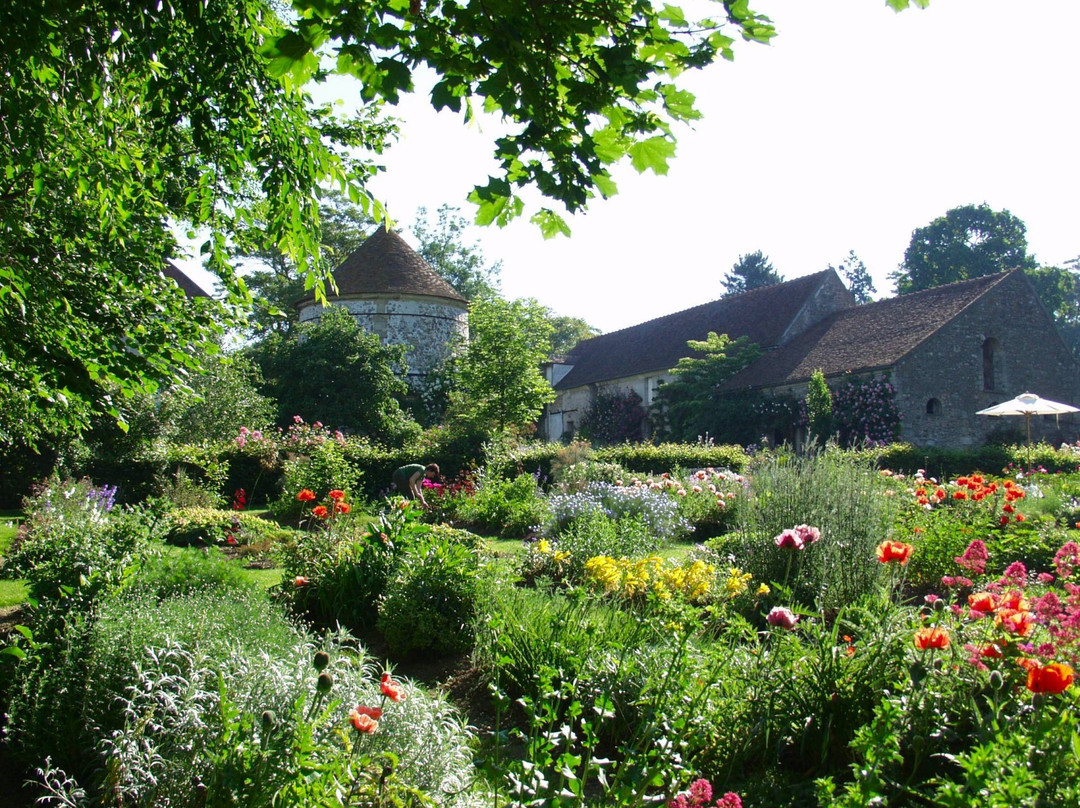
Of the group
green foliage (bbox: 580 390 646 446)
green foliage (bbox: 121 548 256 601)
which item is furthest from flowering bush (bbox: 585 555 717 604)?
green foliage (bbox: 580 390 646 446)

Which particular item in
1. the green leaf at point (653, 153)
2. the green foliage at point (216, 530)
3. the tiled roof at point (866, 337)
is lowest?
the green foliage at point (216, 530)

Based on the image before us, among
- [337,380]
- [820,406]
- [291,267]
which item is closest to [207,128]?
[820,406]

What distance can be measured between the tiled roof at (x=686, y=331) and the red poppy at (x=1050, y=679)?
85.1 ft

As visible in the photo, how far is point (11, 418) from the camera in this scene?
5441 millimetres

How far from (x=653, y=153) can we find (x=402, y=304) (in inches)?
1091

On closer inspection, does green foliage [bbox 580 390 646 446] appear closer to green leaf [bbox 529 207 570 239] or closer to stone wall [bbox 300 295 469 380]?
stone wall [bbox 300 295 469 380]

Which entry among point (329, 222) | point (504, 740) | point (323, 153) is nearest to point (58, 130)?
point (323, 153)

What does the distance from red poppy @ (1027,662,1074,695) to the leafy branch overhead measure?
230 cm

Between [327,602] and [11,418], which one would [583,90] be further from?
[11,418]

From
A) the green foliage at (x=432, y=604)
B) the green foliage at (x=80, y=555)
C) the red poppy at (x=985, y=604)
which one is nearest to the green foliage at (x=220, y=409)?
the green foliage at (x=80, y=555)

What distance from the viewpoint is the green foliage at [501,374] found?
25.1 m

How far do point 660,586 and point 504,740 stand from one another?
2617mm

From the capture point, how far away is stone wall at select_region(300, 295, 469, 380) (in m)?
30.0

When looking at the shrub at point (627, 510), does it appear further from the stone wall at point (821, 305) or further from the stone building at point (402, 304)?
the stone building at point (402, 304)
